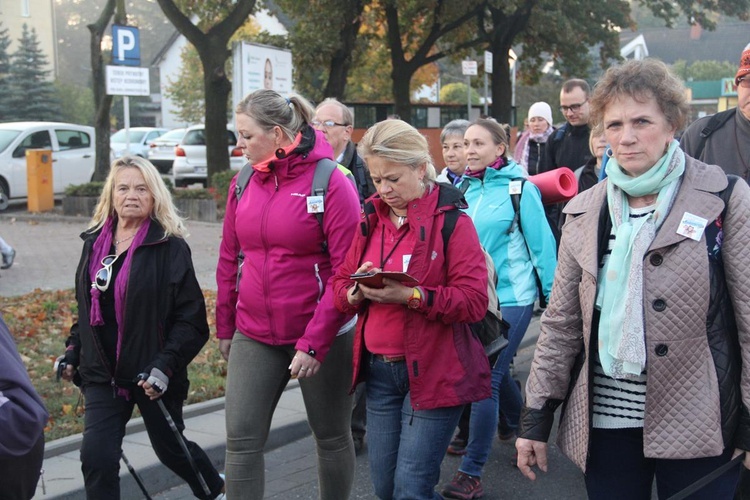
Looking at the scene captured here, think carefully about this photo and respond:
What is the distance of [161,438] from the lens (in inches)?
176

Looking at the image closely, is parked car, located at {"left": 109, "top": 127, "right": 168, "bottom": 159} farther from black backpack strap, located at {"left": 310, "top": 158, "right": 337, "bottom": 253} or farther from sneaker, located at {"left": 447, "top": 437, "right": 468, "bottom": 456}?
black backpack strap, located at {"left": 310, "top": 158, "right": 337, "bottom": 253}

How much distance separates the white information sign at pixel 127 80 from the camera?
51.2 feet

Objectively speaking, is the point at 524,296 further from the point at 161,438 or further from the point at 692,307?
the point at 692,307

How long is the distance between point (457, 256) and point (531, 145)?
5945 millimetres

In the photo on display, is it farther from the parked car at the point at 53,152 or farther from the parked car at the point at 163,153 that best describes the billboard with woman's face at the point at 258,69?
the parked car at the point at 163,153

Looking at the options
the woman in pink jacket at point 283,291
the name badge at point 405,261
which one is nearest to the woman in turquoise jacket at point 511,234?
the woman in pink jacket at point 283,291

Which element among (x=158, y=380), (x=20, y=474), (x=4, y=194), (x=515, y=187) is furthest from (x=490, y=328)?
(x=4, y=194)

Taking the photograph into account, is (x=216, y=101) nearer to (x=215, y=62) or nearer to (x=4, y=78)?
(x=215, y=62)

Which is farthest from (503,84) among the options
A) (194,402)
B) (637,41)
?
(637,41)

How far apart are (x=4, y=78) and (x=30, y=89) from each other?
331 cm

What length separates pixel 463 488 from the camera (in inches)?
200

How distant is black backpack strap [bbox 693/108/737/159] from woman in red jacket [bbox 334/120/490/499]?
1.53m

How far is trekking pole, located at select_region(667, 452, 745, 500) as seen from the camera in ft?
9.23

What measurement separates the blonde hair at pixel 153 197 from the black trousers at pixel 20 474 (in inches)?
67.6
